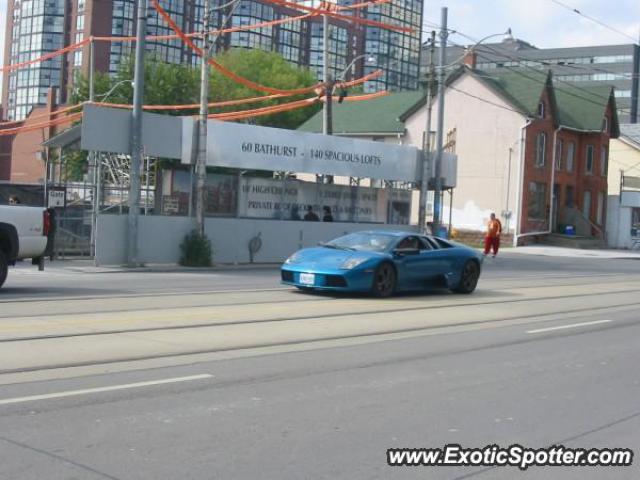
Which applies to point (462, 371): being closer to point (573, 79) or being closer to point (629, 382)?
point (629, 382)

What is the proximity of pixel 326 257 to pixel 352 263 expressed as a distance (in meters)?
0.56

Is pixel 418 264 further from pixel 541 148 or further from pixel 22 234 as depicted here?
pixel 541 148

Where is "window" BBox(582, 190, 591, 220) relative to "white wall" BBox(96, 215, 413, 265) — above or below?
above

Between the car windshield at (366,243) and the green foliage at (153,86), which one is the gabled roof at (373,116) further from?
the car windshield at (366,243)

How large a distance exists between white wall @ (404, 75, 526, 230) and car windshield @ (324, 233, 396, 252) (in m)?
33.7

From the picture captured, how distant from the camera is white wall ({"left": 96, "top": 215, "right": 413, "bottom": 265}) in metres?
22.8

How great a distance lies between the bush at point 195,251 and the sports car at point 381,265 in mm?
7899

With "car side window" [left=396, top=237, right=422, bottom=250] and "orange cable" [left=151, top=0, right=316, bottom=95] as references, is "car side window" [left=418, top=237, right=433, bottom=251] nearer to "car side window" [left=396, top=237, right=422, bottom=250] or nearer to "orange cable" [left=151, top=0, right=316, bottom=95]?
"car side window" [left=396, top=237, right=422, bottom=250]

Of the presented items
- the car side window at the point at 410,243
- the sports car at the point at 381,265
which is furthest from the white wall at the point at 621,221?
the car side window at the point at 410,243

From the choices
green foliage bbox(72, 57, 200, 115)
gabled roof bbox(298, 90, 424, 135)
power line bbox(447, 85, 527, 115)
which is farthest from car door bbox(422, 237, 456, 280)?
green foliage bbox(72, 57, 200, 115)

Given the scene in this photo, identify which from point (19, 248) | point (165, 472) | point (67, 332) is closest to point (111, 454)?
point (165, 472)

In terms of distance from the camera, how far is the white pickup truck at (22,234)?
49.7 ft

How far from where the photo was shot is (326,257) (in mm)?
16141

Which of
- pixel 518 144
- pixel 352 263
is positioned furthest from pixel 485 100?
pixel 352 263
